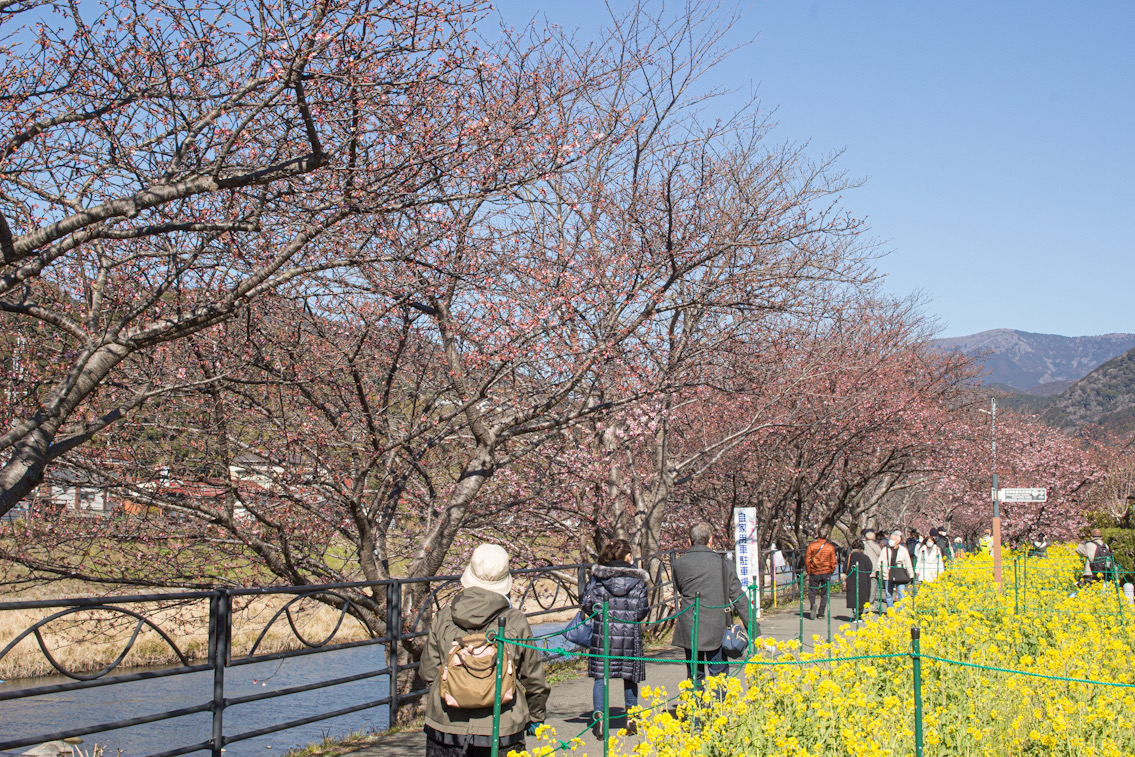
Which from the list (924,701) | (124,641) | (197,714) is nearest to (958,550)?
(124,641)

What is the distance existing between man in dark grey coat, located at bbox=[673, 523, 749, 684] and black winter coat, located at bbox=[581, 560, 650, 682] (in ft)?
1.20

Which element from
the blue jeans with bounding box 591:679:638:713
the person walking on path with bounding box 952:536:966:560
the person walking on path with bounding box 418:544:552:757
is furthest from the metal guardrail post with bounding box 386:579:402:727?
the person walking on path with bounding box 952:536:966:560

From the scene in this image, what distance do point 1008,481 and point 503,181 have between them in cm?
3926

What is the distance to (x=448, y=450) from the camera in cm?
1211

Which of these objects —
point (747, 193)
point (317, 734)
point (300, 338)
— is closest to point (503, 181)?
point (300, 338)

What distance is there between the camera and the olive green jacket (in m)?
4.32

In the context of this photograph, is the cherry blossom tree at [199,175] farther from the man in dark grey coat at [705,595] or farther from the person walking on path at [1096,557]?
the person walking on path at [1096,557]

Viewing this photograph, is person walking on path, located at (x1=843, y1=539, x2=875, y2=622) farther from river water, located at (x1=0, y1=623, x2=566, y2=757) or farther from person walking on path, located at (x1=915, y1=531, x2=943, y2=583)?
river water, located at (x1=0, y1=623, x2=566, y2=757)

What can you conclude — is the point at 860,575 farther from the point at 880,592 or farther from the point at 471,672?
the point at 471,672

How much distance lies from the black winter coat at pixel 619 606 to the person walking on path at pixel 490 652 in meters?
2.68

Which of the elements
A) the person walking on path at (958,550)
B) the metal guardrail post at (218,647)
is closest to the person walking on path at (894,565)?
the person walking on path at (958,550)

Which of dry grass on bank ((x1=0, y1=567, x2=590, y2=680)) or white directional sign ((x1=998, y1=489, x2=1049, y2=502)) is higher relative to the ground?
white directional sign ((x1=998, y1=489, x2=1049, y2=502))

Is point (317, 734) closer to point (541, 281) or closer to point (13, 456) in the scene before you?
point (541, 281)

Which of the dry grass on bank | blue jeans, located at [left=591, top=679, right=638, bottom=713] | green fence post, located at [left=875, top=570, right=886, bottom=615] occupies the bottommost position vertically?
the dry grass on bank
